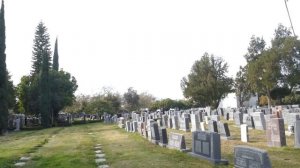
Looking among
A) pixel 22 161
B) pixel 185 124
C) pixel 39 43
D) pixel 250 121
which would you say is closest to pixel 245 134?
pixel 250 121

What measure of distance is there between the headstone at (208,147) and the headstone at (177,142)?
0.95 metres

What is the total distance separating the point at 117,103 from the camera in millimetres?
70500

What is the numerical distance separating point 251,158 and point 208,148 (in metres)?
3.75

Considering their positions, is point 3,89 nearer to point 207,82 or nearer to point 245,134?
point 245,134

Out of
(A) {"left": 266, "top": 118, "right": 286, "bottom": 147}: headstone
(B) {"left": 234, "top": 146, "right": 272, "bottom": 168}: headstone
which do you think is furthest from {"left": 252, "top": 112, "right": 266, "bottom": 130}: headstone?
(B) {"left": 234, "top": 146, "right": 272, "bottom": 168}: headstone

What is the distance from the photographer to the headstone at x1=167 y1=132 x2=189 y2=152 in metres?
14.2

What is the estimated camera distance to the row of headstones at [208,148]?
7.94 m

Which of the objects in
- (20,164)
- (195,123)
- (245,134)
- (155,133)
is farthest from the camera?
(195,123)

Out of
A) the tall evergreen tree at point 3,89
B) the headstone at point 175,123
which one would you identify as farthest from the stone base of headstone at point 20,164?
the tall evergreen tree at point 3,89

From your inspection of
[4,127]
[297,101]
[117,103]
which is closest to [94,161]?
[4,127]

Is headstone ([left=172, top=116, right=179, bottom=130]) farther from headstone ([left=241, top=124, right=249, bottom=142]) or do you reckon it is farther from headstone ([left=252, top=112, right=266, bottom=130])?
headstone ([left=241, top=124, right=249, bottom=142])

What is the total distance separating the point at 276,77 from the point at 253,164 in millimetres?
44536

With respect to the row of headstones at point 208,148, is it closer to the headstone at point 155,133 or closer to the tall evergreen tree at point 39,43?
the headstone at point 155,133

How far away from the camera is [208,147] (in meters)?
11.9
